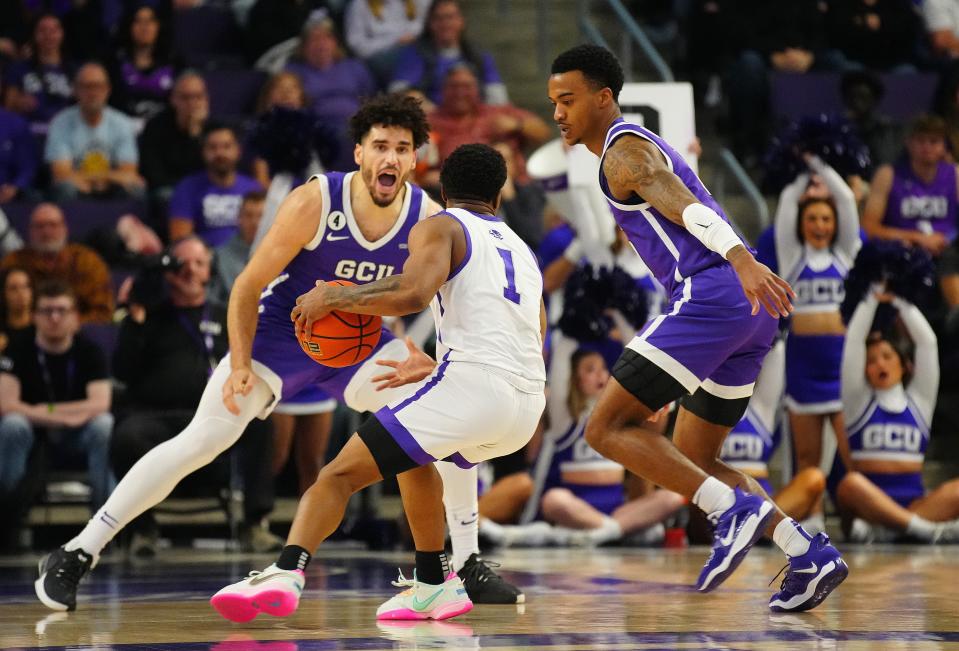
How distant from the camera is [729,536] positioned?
5.41 metres

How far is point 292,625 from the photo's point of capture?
5.27 meters

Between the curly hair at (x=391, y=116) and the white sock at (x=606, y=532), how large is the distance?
381 cm

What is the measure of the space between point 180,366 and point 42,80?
328cm

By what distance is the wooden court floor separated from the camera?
15.7 feet

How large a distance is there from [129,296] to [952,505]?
4.92 meters

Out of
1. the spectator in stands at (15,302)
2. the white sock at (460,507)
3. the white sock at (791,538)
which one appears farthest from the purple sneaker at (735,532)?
the spectator in stands at (15,302)

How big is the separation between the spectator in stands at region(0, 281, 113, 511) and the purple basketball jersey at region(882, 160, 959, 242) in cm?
534

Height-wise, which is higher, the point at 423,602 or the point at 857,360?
the point at 857,360

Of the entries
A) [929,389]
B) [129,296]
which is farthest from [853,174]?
[129,296]

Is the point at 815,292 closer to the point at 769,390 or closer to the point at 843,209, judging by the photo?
the point at 843,209

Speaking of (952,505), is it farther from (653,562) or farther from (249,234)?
(249,234)

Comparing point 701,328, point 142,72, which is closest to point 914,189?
point 142,72

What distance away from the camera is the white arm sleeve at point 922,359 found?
9.49 meters

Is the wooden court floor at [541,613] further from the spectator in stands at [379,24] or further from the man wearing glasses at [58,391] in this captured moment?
the spectator in stands at [379,24]
